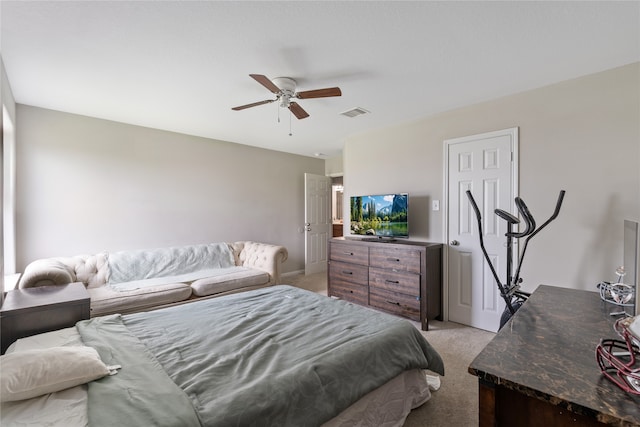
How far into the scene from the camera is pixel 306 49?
6.70ft

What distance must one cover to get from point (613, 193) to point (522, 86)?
1.19 metres

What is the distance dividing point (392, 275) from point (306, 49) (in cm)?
252

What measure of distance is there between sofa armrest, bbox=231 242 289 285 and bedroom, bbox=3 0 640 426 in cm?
Answer: 44

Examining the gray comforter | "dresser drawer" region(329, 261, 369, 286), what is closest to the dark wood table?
the gray comforter

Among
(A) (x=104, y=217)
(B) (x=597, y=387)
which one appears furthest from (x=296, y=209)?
(B) (x=597, y=387)

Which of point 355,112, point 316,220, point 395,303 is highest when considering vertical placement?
point 355,112

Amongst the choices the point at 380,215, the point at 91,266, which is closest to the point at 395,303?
the point at 380,215

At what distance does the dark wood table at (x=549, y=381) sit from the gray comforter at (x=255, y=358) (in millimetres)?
647

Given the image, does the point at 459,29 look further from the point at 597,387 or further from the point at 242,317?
the point at 242,317

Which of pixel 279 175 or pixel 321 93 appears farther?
pixel 279 175

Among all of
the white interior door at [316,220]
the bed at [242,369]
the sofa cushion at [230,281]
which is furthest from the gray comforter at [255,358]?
the white interior door at [316,220]

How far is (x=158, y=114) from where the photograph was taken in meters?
3.41

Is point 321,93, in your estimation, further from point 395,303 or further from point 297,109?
point 395,303

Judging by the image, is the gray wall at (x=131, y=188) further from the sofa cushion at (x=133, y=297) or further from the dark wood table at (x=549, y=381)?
the dark wood table at (x=549, y=381)
